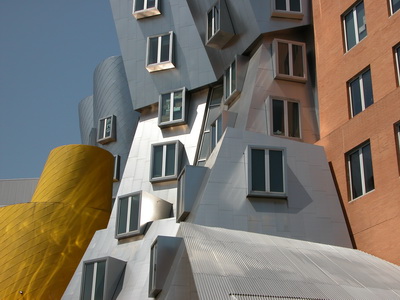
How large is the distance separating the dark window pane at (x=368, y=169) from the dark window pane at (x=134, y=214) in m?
10.3

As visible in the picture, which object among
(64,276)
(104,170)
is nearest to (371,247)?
(64,276)

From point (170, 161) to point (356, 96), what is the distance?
1094 centimetres

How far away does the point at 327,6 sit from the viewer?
2678cm

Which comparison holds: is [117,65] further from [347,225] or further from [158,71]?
[347,225]

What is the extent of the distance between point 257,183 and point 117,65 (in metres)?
24.6

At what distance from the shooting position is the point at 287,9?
1158 inches

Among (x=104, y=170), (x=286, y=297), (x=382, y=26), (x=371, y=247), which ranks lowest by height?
(x=286, y=297)

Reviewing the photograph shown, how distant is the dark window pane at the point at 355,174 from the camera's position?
905 inches

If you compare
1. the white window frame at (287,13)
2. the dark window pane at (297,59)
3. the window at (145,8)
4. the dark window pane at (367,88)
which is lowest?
the dark window pane at (367,88)

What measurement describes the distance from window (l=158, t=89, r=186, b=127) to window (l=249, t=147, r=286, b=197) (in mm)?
9790

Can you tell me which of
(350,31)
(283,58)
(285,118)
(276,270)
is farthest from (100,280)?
(350,31)

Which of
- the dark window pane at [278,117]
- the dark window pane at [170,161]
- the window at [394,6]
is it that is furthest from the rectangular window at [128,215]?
the window at [394,6]

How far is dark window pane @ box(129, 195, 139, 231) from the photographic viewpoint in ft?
92.4

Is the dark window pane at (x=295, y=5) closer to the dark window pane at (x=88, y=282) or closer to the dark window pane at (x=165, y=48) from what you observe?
the dark window pane at (x=165, y=48)
